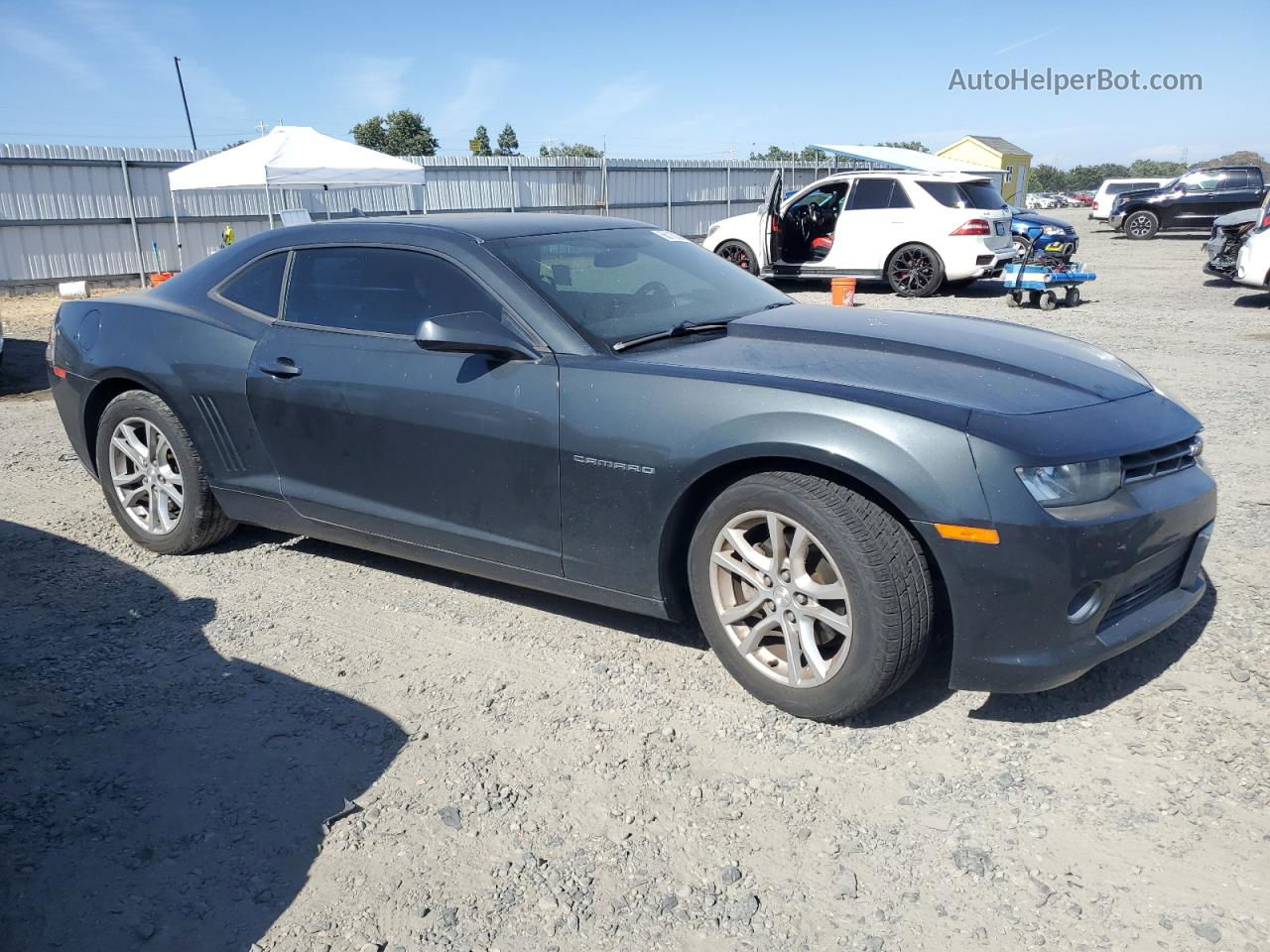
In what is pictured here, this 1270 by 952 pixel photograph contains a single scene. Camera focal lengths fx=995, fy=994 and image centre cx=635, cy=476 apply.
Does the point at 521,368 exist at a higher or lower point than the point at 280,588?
higher

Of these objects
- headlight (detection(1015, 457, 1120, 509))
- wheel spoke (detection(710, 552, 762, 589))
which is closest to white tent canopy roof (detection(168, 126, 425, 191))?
wheel spoke (detection(710, 552, 762, 589))

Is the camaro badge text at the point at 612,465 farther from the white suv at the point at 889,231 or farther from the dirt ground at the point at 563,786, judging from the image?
the white suv at the point at 889,231

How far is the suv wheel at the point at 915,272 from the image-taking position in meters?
14.1

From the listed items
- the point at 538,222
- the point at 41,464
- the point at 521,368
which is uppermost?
the point at 538,222

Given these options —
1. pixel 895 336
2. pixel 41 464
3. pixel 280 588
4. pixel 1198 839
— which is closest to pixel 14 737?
pixel 280 588

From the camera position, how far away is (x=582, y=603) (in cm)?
407

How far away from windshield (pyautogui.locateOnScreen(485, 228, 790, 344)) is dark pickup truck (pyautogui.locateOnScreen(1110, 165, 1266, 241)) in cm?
2453

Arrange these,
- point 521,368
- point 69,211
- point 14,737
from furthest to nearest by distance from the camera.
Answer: point 69,211 < point 521,368 < point 14,737

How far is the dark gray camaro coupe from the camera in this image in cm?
279

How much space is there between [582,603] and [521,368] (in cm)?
110

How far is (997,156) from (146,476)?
161 feet

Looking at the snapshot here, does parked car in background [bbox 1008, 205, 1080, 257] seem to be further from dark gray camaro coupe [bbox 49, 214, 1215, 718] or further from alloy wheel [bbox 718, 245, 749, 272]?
dark gray camaro coupe [bbox 49, 214, 1215, 718]

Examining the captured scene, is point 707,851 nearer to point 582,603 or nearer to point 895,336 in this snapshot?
point 582,603

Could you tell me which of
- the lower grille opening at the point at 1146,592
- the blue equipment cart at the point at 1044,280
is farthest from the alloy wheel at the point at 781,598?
the blue equipment cart at the point at 1044,280
